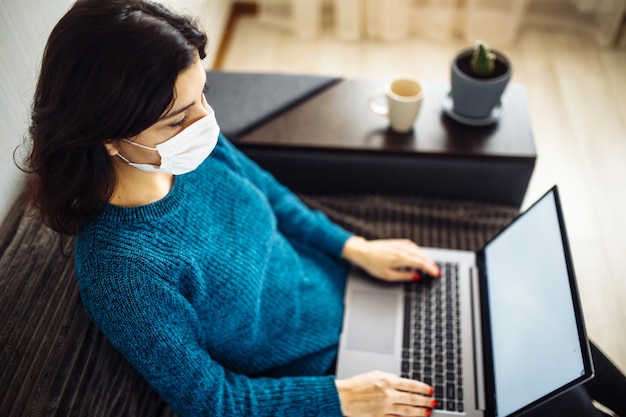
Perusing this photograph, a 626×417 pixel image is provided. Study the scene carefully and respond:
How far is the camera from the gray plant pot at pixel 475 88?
49.7 inches

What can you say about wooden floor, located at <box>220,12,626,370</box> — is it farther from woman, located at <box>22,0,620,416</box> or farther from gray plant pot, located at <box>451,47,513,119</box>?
woman, located at <box>22,0,620,416</box>

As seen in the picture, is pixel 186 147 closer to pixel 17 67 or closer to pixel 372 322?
pixel 17 67

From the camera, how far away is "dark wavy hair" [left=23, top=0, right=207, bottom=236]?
65cm

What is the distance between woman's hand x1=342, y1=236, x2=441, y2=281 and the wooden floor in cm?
69

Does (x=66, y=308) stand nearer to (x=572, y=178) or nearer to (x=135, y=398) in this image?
(x=135, y=398)

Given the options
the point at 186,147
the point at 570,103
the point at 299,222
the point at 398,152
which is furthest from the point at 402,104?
the point at 570,103

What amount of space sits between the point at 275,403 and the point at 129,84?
564 mm

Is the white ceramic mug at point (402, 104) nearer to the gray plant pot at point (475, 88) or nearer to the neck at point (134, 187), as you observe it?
the gray plant pot at point (475, 88)

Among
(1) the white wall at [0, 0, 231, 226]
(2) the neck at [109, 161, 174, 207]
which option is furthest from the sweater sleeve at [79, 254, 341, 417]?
(1) the white wall at [0, 0, 231, 226]

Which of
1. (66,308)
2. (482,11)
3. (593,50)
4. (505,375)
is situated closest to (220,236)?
(66,308)

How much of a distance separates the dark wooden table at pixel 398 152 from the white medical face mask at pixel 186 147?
48 centimetres

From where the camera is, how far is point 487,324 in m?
1.07

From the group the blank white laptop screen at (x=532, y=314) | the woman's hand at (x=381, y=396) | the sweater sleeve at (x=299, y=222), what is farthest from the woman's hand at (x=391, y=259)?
the woman's hand at (x=381, y=396)

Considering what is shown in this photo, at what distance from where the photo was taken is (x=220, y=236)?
924 millimetres
